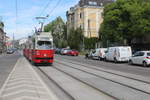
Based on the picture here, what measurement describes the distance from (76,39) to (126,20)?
2958 centimetres

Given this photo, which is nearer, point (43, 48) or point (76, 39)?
point (43, 48)

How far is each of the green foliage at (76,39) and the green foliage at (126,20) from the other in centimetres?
2303

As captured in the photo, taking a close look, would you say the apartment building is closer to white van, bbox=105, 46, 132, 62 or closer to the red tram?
white van, bbox=105, 46, 132, 62

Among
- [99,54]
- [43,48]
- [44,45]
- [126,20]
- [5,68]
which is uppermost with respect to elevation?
[126,20]

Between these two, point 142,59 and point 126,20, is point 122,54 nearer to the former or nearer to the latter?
point 142,59

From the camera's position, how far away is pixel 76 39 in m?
77.0

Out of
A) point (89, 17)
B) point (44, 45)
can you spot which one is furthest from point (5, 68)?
point (89, 17)

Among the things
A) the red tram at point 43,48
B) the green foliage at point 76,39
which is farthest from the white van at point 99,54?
the green foliage at point 76,39

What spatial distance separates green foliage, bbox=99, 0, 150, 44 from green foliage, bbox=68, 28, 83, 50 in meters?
23.0

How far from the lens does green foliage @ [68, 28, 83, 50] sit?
75.8m

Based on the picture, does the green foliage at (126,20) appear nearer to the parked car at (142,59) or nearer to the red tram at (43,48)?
the parked car at (142,59)

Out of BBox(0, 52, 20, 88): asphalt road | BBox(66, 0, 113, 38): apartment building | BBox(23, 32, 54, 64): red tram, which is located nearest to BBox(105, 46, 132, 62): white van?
BBox(23, 32, 54, 64): red tram

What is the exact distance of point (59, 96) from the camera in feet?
36.3

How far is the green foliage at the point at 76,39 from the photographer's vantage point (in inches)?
2982
